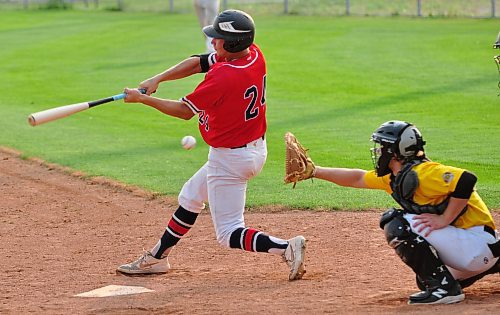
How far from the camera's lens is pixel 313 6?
2923cm

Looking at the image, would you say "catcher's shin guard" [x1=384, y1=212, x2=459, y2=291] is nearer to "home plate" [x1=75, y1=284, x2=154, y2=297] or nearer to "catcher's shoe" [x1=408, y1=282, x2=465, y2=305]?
"catcher's shoe" [x1=408, y1=282, x2=465, y2=305]

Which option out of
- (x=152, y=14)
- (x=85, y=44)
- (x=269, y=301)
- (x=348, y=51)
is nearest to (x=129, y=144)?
(x=269, y=301)

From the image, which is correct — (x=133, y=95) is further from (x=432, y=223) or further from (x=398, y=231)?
(x=432, y=223)

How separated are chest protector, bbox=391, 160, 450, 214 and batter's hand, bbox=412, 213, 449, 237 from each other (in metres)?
0.04

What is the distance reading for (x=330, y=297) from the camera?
5996 mm

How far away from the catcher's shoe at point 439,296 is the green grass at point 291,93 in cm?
322

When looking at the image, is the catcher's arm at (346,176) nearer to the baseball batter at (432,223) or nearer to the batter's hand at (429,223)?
the baseball batter at (432,223)

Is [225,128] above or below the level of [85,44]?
above

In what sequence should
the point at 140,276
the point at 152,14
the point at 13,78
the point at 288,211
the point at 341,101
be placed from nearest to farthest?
1. the point at 140,276
2. the point at 288,211
3. the point at 341,101
4. the point at 13,78
5. the point at 152,14

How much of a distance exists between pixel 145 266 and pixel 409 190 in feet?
7.41

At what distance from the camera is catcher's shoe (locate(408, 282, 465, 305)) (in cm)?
564

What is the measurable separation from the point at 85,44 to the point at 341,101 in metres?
10.2

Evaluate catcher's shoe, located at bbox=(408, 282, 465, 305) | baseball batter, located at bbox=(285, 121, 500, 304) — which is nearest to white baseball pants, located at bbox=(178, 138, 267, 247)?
baseball batter, located at bbox=(285, 121, 500, 304)

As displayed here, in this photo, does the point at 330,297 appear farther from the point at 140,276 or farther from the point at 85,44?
the point at 85,44
